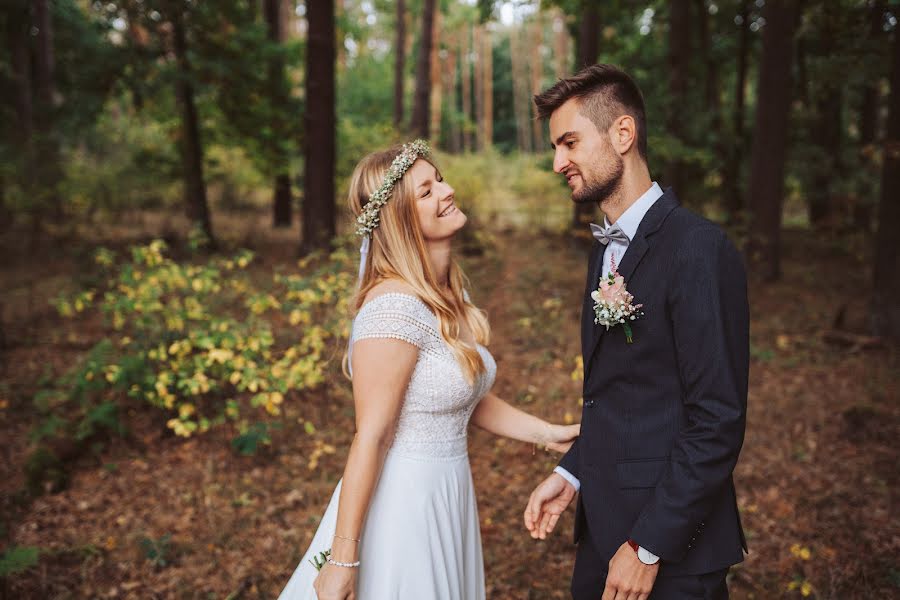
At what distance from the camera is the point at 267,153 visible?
12.6 meters

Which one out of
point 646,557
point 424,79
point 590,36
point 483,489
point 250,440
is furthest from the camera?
point 424,79

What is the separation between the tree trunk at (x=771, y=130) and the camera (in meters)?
9.49

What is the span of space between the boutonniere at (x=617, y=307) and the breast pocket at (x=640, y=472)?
1.24 ft

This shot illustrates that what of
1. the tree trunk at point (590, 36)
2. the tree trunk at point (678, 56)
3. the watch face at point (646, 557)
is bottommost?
the watch face at point (646, 557)

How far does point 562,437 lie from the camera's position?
2676 millimetres

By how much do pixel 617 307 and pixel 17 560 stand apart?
3875mm

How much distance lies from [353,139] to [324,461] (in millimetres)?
10237

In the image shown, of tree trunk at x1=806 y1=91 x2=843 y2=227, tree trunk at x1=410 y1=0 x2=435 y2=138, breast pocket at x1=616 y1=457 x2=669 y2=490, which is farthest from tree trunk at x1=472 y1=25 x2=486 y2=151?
breast pocket at x1=616 y1=457 x2=669 y2=490

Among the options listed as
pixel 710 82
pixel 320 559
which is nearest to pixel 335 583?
pixel 320 559

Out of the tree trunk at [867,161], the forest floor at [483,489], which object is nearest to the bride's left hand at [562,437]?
the forest floor at [483,489]

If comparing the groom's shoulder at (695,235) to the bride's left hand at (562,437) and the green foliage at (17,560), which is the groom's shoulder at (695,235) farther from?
the green foliage at (17,560)

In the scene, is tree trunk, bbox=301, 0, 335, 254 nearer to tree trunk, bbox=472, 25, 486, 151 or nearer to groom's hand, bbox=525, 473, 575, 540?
groom's hand, bbox=525, 473, 575, 540

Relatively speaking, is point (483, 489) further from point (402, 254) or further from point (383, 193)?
point (383, 193)

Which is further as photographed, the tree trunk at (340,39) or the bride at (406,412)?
the tree trunk at (340,39)
